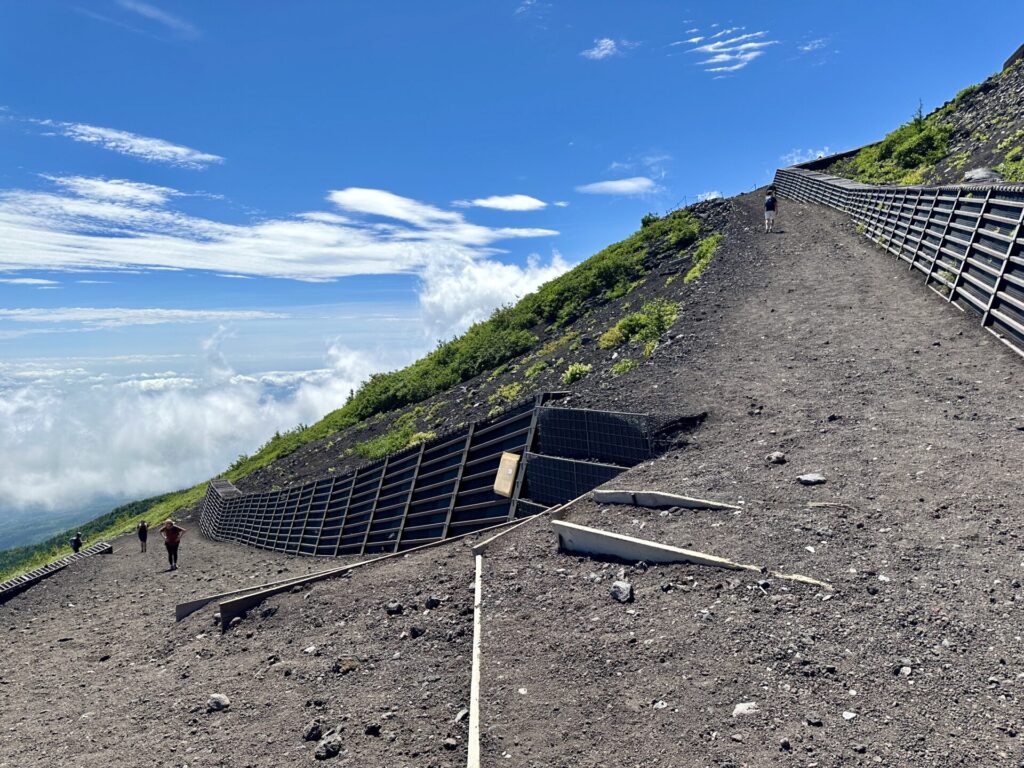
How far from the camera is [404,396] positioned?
30719 millimetres

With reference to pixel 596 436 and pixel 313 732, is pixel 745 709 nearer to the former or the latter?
pixel 313 732

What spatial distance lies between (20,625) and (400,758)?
1834 cm

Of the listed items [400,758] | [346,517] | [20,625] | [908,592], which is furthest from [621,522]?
[20,625]

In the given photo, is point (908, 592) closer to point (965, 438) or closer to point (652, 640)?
point (652, 640)

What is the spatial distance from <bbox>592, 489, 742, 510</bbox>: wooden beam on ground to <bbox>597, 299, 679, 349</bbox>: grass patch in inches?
343

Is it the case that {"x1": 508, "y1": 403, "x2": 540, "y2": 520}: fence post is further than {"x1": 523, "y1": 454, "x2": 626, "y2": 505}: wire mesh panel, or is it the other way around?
{"x1": 508, "y1": 403, "x2": 540, "y2": 520}: fence post

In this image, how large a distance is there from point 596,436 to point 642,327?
27.1ft

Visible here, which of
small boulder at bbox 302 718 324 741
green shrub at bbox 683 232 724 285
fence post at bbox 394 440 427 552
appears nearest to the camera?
small boulder at bbox 302 718 324 741

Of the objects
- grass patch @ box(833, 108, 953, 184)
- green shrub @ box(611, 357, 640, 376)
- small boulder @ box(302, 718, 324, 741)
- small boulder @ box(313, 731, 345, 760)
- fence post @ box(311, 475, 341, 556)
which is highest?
grass patch @ box(833, 108, 953, 184)

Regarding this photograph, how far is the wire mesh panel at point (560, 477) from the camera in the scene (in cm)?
1026

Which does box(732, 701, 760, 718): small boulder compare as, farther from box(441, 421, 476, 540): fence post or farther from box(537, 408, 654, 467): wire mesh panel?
box(441, 421, 476, 540): fence post

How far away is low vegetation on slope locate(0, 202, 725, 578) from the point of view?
20.4 metres

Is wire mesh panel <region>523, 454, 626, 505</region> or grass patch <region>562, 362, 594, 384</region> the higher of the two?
grass patch <region>562, 362, 594, 384</region>

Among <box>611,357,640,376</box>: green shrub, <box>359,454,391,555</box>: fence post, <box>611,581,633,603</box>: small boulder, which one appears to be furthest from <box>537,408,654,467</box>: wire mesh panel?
<box>359,454,391,555</box>: fence post
